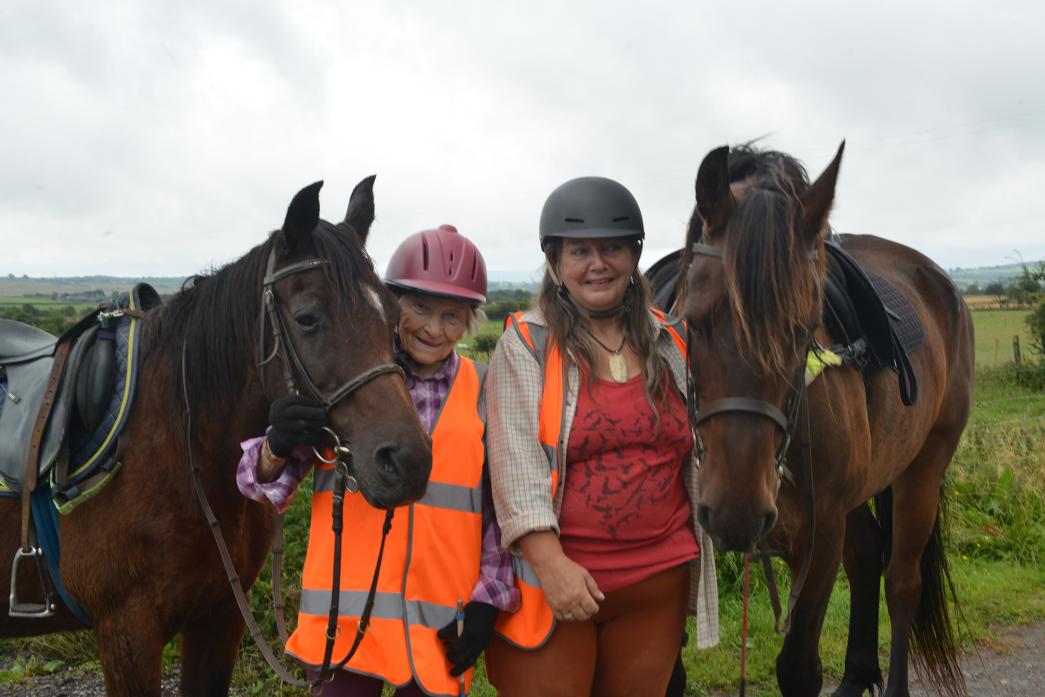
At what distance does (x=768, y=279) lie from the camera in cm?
219

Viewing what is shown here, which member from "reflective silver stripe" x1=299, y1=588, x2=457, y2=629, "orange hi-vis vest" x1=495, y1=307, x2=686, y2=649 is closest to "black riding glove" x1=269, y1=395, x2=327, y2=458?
"reflective silver stripe" x1=299, y1=588, x2=457, y2=629

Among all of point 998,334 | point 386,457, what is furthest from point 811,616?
point 998,334

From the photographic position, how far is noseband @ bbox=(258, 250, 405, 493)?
2102 mm

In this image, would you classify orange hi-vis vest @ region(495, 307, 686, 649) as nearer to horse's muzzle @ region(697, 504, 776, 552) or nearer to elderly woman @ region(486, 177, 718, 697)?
elderly woman @ region(486, 177, 718, 697)

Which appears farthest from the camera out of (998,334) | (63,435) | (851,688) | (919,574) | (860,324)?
(998,334)

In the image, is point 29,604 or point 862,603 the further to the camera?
point 862,603

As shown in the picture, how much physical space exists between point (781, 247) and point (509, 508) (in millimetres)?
1073

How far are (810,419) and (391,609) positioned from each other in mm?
1669

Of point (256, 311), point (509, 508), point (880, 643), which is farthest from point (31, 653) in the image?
point (880, 643)

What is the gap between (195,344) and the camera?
2.60 metres

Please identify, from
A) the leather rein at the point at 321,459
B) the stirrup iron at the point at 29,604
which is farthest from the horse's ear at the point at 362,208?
the stirrup iron at the point at 29,604

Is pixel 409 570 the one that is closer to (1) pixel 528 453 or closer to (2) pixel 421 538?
(2) pixel 421 538

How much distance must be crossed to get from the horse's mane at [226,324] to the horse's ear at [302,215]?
0.04 meters

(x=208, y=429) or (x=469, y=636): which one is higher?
(x=208, y=429)
